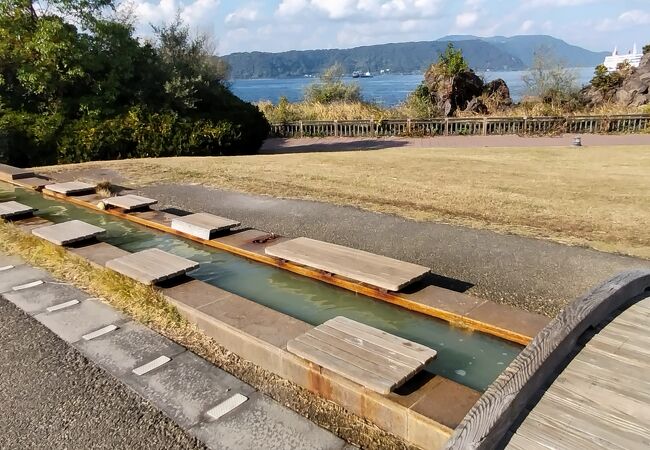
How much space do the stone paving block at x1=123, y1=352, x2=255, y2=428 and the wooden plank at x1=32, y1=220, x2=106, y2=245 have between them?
10.0 feet

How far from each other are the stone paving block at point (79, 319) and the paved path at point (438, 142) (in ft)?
46.4

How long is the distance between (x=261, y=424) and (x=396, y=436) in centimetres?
79

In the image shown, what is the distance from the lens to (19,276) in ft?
17.4

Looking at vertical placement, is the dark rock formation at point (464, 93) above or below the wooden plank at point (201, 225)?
above

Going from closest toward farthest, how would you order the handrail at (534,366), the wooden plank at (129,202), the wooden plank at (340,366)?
the handrail at (534,366), the wooden plank at (340,366), the wooden plank at (129,202)

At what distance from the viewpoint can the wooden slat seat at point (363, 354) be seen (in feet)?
9.89

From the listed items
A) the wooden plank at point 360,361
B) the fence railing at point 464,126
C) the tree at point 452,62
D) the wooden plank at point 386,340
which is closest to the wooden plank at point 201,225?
the wooden plank at point 386,340

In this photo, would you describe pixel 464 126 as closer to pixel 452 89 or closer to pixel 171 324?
pixel 452 89

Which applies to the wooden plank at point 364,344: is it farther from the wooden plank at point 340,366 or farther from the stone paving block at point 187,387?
the stone paving block at point 187,387

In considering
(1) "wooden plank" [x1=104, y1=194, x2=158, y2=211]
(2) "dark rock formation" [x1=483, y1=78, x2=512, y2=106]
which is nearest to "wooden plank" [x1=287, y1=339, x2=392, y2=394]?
(1) "wooden plank" [x1=104, y1=194, x2=158, y2=211]

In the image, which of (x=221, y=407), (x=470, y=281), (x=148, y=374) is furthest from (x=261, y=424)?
(x=470, y=281)

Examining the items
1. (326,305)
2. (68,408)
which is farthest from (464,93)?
(68,408)

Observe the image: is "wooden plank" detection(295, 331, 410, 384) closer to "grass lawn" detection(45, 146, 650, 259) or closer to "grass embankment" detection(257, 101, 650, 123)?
"grass lawn" detection(45, 146, 650, 259)

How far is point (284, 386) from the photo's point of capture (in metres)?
3.37
